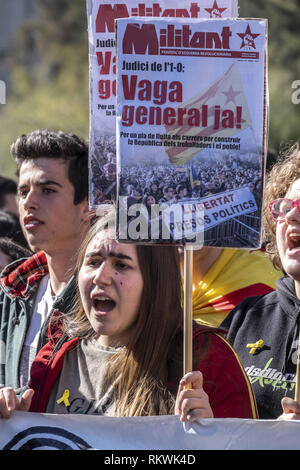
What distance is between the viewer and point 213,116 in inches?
107

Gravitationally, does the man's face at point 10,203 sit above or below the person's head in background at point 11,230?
above

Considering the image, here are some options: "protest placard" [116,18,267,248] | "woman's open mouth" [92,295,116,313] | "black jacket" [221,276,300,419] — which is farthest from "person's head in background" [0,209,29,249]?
"protest placard" [116,18,267,248]

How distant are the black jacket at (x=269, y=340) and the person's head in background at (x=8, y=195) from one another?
2.62 metres

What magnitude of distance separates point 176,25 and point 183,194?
0.49 m

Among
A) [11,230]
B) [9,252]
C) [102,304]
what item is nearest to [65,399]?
[102,304]

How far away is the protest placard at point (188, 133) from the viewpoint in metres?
2.71

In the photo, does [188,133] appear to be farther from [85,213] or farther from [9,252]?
[9,252]

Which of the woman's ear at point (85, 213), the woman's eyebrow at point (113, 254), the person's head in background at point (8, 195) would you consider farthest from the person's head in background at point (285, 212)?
the person's head in background at point (8, 195)

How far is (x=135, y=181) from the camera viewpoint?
8.96 ft

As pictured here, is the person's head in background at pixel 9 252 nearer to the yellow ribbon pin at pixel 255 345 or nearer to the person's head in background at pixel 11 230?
the person's head in background at pixel 11 230

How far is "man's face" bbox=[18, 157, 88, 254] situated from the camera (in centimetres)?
406
